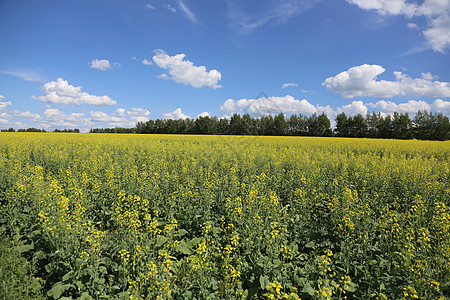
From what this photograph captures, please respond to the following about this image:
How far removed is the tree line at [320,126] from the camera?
65438 mm

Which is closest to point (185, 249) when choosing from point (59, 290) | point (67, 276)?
point (67, 276)

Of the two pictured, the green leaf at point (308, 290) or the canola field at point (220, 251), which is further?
the canola field at point (220, 251)

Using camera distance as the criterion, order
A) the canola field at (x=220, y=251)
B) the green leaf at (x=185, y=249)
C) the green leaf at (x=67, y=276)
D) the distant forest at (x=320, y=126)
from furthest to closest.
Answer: the distant forest at (x=320, y=126) < the green leaf at (x=185, y=249) < the green leaf at (x=67, y=276) < the canola field at (x=220, y=251)

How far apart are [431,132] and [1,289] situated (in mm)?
89528

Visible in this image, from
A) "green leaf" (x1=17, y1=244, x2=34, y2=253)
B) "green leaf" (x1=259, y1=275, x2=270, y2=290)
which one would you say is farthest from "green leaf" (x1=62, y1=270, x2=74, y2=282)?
"green leaf" (x1=259, y1=275, x2=270, y2=290)

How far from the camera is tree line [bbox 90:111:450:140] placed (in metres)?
65.4

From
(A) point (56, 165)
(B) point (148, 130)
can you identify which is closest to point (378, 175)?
(A) point (56, 165)

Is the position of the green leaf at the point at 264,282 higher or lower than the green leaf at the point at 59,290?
higher

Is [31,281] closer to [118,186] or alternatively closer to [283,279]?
[118,186]

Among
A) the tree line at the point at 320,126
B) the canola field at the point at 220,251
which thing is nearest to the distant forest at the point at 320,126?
the tree line at the point at 320,126

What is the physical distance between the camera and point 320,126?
257ft

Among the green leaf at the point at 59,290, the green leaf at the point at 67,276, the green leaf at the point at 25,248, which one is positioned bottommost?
the green leaf at the point at 59,290

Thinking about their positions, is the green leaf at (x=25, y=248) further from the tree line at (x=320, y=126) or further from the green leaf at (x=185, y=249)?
the tree line at (x=320, y=126)

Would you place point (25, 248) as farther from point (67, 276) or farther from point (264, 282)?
point (264, 282)
